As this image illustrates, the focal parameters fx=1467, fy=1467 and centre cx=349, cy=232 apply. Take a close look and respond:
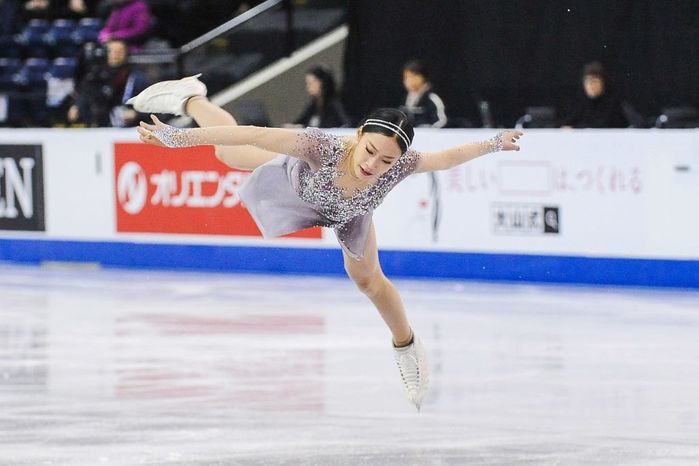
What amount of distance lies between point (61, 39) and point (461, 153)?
10.8 metres

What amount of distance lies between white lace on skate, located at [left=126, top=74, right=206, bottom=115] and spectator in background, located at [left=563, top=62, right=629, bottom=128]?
483 cm

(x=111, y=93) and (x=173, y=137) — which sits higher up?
(x=173, y=137)

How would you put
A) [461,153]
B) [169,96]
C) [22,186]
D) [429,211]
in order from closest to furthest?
[461,153] < [169,96] < [429,211] < [22,186]

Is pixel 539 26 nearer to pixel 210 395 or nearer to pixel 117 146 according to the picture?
pixel 117 146

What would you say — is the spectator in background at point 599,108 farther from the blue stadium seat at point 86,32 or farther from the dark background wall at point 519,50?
the blue stadium seat at point 86,32

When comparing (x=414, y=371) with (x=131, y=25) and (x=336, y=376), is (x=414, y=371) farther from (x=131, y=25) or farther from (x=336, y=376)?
(x=131, y=25)

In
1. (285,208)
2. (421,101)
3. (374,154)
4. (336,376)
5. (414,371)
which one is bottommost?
(421,101)

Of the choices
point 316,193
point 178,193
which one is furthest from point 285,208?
Answer: point 178,193

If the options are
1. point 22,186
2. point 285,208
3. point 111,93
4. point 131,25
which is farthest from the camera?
point 131,25

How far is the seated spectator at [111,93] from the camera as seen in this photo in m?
12.5

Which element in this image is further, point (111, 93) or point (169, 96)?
point (111, 93)

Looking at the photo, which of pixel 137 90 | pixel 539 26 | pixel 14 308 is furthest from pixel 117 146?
pixel 539 26

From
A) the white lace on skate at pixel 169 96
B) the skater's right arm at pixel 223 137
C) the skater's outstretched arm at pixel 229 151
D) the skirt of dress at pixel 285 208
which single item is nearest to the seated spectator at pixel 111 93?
the white lace on skate at pixel 169 96

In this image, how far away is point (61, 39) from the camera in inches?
619
